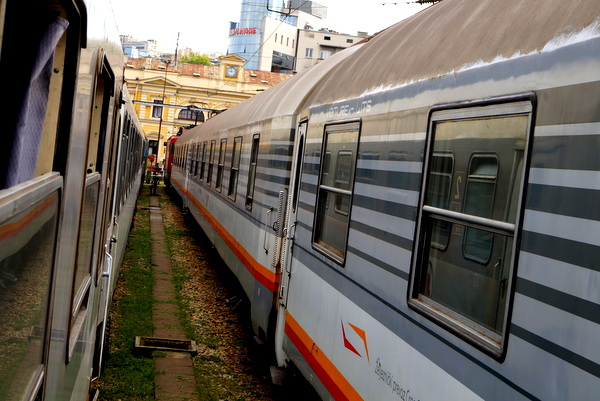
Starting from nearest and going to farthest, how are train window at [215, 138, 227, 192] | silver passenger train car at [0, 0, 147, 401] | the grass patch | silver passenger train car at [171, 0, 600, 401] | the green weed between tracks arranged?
silver passenger train car at [0, 0, 147, 401] < silver passenger train car at [171, 0, 600, 401] < the grass patch < the green weed between tracks < train window at [215, 138, 227, 192]

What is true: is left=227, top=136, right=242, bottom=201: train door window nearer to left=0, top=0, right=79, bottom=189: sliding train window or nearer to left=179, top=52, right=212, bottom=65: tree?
left=0, top=0, right=79, bottom=189: sliding train window

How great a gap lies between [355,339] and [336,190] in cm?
124

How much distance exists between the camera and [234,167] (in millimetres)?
12008

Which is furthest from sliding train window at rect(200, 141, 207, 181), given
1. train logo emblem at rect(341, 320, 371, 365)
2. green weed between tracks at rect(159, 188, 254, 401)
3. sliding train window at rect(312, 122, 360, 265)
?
train logo emblem at rect(341, 320, 371, 365)

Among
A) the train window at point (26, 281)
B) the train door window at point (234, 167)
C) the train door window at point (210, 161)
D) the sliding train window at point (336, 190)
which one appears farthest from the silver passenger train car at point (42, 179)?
the train door window at point (210, 161)

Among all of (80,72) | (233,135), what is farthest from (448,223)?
(233,135)

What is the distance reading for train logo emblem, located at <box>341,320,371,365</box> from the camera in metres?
4.49

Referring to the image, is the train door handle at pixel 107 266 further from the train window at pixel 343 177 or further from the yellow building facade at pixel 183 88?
the yellow building facade at pixel 183 88

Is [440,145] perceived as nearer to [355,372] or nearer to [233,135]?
[355,372]

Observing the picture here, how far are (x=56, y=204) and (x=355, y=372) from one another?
2.89m

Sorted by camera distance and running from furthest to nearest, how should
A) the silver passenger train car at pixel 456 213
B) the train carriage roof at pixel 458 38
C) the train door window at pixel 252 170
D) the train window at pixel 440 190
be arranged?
the train door window at pixel 252 170 → the train window at pixel 440 190 → the train carriage roof at pixel 458 38 → the silver passenger train car at pixel 456 213

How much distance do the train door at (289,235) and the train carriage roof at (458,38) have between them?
110 centimetres

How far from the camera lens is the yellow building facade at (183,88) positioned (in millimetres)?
62750

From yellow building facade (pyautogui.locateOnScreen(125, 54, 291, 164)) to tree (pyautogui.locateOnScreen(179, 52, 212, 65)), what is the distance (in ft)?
217
